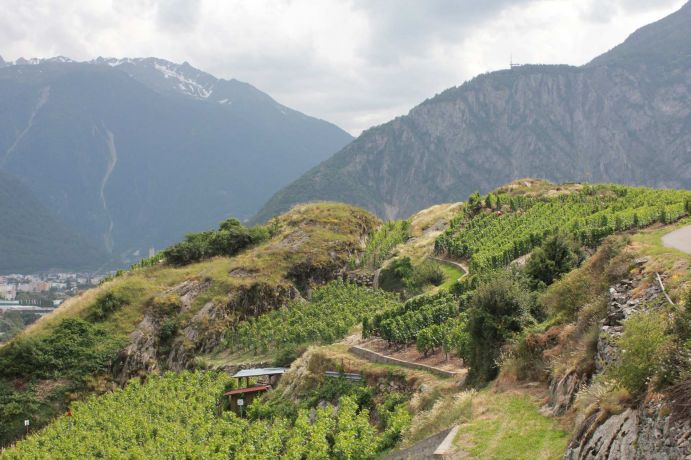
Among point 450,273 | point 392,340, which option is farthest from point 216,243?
point 392,340

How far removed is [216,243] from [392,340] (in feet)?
115

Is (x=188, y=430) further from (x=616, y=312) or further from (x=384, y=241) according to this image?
(x=384, y=241)

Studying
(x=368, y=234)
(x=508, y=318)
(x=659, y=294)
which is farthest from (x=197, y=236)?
(x=659, y=294)

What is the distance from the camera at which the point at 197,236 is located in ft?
215

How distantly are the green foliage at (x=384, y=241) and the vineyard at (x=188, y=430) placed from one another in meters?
24.9

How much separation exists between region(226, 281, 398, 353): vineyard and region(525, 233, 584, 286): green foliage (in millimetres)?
13920

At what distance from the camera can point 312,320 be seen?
48.6 metres

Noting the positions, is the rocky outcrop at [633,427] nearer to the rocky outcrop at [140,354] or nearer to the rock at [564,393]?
the rock at [564,393]

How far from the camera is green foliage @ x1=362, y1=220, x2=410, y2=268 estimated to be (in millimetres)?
63125

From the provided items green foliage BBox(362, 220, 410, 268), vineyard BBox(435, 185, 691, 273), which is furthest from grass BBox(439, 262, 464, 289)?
green foliage BBox(362, 220, 410, 268)

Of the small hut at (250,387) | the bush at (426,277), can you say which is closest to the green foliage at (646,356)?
the small hut at (250,387)

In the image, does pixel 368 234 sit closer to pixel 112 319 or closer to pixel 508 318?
pixel 112 319

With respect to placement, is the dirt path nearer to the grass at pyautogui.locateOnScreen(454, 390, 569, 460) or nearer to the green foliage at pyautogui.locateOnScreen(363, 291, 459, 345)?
the green foliage at pyautogui.locateOnScreen(363, 291, 459, 345)

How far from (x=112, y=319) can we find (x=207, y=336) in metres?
8.31
